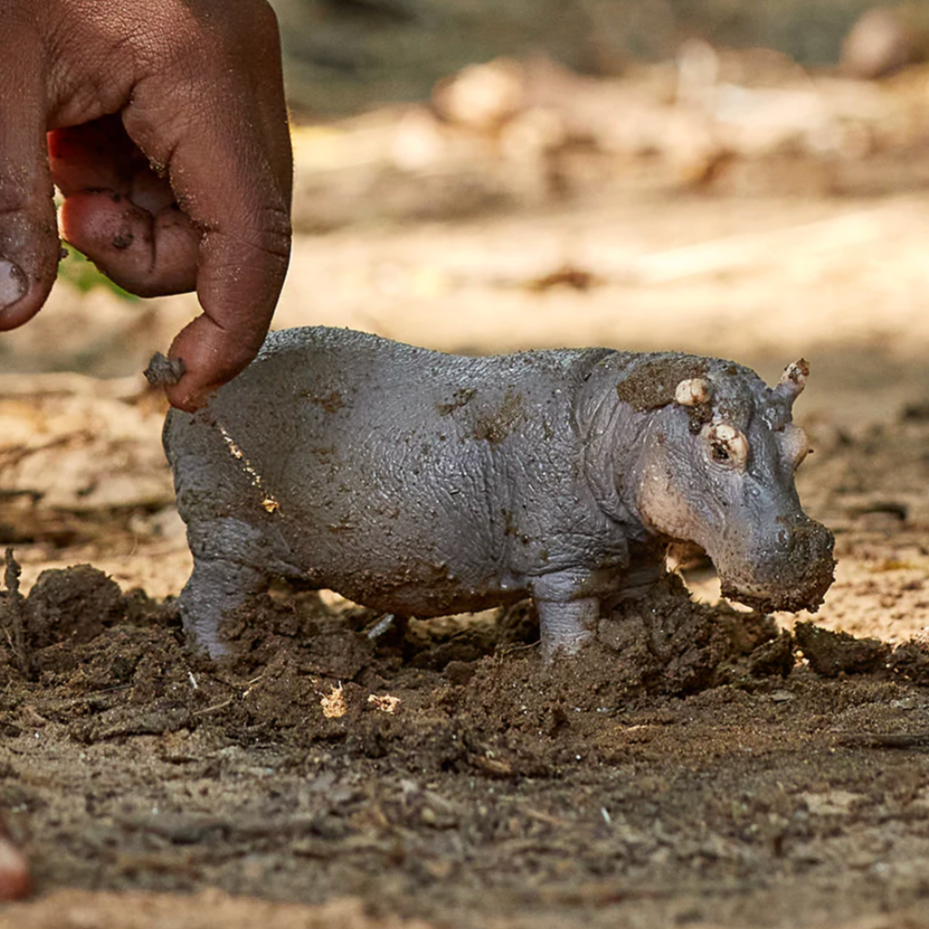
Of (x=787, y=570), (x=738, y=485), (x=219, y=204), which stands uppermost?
(x=219, y=204)

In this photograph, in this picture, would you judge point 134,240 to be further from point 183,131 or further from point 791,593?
point 791,593

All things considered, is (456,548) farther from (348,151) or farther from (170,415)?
(348,151)

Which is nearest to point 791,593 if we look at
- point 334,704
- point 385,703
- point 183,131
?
point 385,703

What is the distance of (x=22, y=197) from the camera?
3053 millimetres

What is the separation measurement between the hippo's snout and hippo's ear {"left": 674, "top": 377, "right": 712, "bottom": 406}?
358 millimetres

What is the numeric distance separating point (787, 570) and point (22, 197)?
1.87 metres

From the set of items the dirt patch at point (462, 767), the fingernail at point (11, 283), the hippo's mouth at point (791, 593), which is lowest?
the dirt patch at point (462, 767)

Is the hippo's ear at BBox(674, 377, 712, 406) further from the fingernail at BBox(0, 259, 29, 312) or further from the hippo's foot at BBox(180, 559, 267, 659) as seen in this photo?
the fingernail at BBox(0, 259, 29, 312)

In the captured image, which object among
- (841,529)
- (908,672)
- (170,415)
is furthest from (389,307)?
(908,672)

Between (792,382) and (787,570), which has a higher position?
A: (792,382)

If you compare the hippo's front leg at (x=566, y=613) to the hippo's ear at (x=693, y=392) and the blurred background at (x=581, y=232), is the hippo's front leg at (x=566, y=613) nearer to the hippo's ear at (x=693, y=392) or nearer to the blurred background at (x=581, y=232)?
the hippo's ear at (x=693, y=392)

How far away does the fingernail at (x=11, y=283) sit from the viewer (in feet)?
9.87

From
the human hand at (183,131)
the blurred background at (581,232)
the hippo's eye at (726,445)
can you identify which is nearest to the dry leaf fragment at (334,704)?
the human hand at (183,131)

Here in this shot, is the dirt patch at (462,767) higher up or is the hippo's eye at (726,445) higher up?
the hippo's eye at (726,445)
